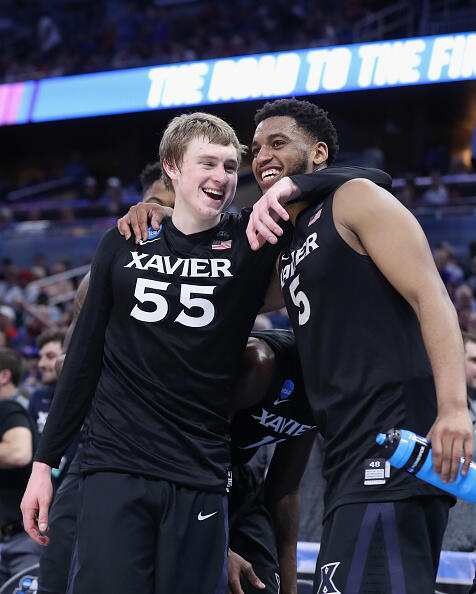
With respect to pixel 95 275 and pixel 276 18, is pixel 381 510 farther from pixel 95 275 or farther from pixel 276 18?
pixel 276 18

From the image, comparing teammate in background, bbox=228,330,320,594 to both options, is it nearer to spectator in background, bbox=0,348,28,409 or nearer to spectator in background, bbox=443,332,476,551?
spectator in background, bbox=443,332,476,551

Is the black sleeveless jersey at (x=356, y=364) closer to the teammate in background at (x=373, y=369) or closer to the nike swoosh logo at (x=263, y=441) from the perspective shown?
the teammate in background at (x=373, y=369)

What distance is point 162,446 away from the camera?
242 centimetres

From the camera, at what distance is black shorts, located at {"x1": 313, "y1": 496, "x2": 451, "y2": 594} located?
1.92 metres

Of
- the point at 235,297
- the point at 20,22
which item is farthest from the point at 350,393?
the point at 20,22

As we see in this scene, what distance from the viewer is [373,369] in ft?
6.72

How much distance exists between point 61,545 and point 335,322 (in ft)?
4.60

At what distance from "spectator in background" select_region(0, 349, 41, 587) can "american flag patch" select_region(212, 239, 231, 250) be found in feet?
7.61

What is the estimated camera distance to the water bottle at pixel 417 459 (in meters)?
1.83

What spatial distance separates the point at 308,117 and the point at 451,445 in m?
1.27

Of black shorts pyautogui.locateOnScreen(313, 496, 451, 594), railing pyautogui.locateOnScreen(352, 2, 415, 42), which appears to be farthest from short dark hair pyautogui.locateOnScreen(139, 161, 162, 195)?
railing pyautogui.locateOnScreen(352, 2, 415, 42)

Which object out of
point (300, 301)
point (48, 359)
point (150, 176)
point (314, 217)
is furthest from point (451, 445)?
point (48, 359)

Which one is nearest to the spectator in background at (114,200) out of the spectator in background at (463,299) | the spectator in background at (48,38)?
the spectator in background at (48,38)

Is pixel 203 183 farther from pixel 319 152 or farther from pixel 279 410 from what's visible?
pixel 279 410
